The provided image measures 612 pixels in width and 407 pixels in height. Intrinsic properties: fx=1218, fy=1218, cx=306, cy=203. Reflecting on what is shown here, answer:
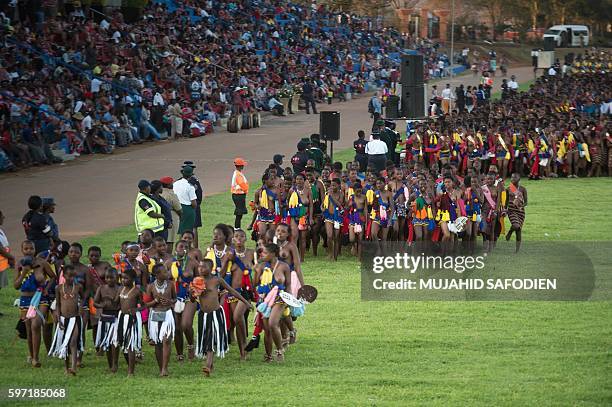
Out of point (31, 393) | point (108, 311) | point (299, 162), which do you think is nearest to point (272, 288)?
point (108, 311)

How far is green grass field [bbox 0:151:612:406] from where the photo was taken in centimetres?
1276

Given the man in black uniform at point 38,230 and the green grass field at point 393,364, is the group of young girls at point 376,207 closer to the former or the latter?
the green grass field at point 393,364

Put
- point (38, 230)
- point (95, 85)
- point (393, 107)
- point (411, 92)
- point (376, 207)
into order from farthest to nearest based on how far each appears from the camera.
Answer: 1. point (95, 85)
2. point (393, 107)
3. point (411, 92)
4. point (376, 207)
5. point (38, 230)

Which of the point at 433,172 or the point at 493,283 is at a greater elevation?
the point at 433,172

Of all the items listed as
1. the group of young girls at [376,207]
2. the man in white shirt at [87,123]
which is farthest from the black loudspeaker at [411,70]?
the group of young girls at [376,207]

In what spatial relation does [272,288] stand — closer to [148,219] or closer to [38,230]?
[38,230]

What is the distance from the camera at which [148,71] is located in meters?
41.5

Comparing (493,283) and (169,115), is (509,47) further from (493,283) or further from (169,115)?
(493,283)

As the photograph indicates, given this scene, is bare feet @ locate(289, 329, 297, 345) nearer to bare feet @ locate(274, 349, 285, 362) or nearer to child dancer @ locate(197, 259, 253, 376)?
bare feet @ locate(274, 349, 285, 362)

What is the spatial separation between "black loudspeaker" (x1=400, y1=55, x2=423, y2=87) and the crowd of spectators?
864cm

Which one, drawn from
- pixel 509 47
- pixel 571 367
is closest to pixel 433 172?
pixel 571 367

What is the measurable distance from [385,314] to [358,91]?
4271cm

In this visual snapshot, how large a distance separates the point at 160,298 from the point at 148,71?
28754 mm

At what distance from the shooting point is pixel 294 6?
6406 cm
